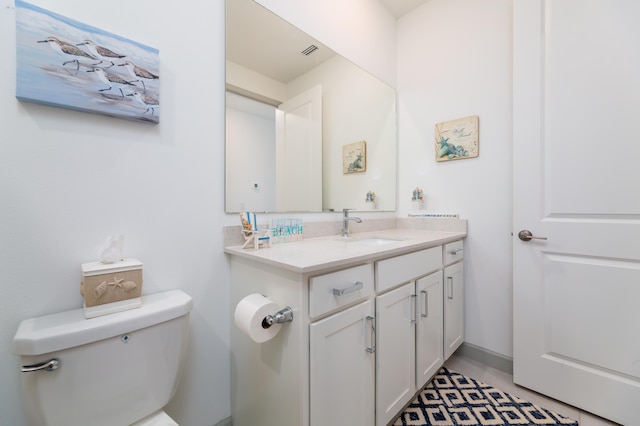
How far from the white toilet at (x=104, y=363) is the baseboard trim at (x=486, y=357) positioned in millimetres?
1884

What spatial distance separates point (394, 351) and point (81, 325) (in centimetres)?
117

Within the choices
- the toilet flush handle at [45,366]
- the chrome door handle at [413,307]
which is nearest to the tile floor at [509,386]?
the chrome door handle at [413,307]

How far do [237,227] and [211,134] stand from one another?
448mm

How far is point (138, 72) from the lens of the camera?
37.0 inches

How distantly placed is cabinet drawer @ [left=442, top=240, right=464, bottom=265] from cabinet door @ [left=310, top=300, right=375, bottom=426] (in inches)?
31.8

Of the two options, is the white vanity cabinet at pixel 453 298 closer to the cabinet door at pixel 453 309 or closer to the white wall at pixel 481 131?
the cabinet door at pixel 453 309

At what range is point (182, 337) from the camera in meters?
0.89

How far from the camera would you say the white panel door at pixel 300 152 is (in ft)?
4.78

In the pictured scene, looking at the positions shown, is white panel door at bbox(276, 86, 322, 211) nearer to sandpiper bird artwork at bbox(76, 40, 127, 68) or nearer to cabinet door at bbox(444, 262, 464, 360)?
sandpiper bird artwork at bbox(76, 40, 127, 68)

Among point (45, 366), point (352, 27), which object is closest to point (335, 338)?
point (45, 366)

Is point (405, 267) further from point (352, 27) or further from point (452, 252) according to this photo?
point (352, 27)

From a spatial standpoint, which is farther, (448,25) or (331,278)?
(448,25)

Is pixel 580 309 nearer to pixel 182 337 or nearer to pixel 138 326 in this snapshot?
pixel 182 337

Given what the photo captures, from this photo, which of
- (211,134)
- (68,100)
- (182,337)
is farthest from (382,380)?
(68,100)
